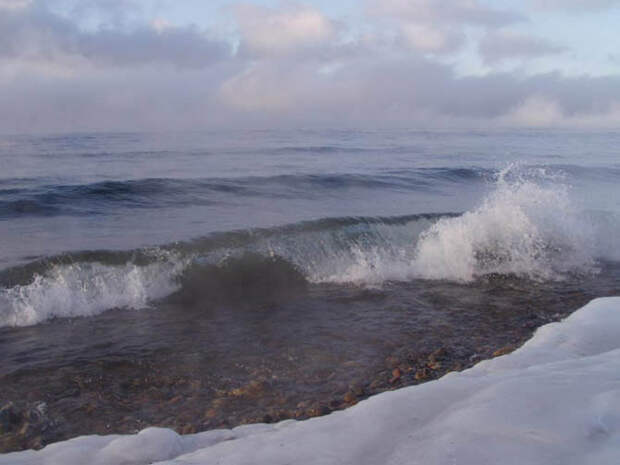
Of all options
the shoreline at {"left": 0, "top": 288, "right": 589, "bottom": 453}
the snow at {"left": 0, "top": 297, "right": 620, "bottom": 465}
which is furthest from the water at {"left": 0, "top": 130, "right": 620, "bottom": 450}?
the snow at {"left": 0, "top": 297, "right": 620, "bottom": 465}

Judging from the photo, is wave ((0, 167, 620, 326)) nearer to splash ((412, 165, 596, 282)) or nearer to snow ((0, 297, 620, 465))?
splash ((412, 165, 596, 282))

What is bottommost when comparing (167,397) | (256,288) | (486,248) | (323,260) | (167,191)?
(167,397)

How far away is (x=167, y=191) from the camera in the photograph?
14383mm

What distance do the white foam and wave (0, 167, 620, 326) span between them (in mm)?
14

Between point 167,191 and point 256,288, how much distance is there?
737 cm

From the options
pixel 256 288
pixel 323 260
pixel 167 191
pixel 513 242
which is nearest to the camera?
pixel 256 288

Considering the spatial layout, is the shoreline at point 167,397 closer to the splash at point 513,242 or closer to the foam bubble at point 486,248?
the foam bubble at point 486,248

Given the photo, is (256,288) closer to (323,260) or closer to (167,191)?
(323,260)

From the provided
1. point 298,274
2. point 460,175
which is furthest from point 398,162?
point 298,274

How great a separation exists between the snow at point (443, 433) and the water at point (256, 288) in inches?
39.3

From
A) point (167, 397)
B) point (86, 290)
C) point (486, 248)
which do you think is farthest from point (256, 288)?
point (486, 248)

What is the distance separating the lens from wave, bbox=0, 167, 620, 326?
7.39 meters

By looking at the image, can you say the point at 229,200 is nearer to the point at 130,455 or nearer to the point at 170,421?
the point at 170,421

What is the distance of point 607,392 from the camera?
10.2 ft
